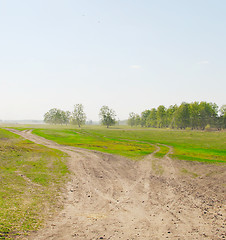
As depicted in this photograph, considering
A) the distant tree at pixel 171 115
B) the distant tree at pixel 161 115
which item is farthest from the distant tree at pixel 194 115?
the distant tree at pixel 161 115

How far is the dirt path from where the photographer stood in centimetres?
1028

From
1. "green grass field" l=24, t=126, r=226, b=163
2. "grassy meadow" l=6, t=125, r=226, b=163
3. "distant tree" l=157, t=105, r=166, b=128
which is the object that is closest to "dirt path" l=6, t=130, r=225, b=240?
"green grass field" l=24, t=126, r=226, b=163

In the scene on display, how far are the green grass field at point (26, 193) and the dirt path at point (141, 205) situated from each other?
999 mm

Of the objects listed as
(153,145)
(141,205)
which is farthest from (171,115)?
(141,205)

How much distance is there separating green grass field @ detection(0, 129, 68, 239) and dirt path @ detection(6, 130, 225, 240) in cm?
100

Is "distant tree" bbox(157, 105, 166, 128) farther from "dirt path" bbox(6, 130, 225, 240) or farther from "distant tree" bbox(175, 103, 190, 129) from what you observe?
"dirt path" bbox(6, 130, 225, 240)

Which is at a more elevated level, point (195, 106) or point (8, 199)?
point (195, 106)

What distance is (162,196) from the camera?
15.8m

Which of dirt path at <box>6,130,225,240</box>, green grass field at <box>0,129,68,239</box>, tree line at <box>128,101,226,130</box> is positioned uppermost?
Answer: tree line at <box>128,101,226,130</box>

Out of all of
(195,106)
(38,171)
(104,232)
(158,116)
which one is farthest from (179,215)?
(158,116)

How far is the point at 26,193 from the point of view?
15.1 meters

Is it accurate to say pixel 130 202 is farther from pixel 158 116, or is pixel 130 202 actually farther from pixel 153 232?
pixel 158 116

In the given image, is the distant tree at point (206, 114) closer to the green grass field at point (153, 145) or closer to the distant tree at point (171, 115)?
the distant tree at point (171, 115)

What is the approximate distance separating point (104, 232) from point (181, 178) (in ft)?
44.1
